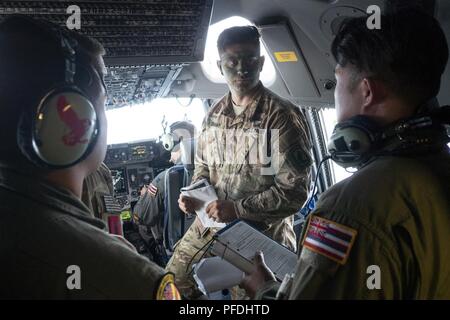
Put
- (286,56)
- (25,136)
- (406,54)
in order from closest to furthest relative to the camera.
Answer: (25,136) < (406,54) < (286,56)

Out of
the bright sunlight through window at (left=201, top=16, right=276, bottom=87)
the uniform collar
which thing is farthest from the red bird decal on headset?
the bright sunlight through window at (left=201, top=16, right=276, bottom=87)

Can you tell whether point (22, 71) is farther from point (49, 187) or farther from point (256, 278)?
point (256, 278)

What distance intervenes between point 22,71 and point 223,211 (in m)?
1.57

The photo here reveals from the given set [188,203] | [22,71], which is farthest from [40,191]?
[188,203]

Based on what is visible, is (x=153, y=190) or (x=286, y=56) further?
(x=153, y=190)

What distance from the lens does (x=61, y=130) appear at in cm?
92

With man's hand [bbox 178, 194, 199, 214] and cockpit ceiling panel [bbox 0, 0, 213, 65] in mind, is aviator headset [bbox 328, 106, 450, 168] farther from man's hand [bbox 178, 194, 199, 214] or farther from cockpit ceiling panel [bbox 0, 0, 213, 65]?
man's hand [bbox 178, 194, 199, 214]

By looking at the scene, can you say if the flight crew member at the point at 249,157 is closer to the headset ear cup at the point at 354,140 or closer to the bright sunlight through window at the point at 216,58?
the bright sunlight through window at the point at 216,58

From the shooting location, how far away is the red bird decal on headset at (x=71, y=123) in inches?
35.6

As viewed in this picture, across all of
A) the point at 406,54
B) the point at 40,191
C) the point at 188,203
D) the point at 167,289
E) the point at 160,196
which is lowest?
the point at 167,289

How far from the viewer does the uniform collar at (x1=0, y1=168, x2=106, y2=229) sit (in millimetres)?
895

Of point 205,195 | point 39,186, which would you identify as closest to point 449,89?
point 205,195

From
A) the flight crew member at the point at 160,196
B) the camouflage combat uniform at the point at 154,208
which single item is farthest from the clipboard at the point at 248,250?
the camouflage combat uniform at the point at 154,208

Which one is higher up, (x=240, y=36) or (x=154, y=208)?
(x=240, y=36)
